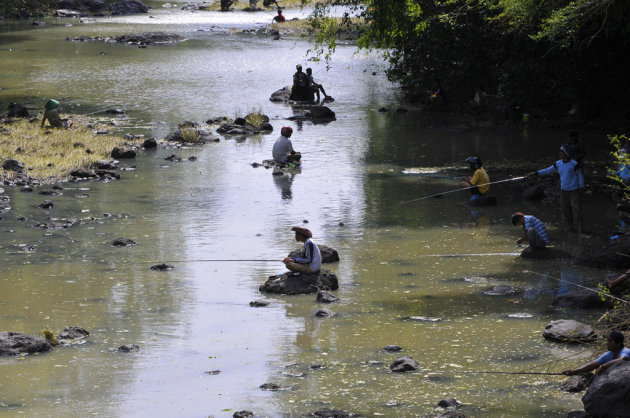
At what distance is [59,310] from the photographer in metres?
12.9

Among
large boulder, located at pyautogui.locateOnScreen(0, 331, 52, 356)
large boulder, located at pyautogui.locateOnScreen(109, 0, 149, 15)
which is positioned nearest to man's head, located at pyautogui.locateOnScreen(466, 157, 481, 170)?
large boulder, located at pyautogui.locateOnScreen(0, 331, 52, 356)

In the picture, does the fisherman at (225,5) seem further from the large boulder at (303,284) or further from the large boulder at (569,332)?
the large boulder at (569,332)

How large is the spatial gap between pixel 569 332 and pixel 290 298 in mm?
4357

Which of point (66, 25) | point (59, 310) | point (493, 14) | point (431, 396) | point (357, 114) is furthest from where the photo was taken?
point (66, 25)

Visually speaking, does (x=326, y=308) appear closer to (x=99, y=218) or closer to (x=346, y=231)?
(x=346, y=231)

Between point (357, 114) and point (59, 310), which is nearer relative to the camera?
point (59, 310)

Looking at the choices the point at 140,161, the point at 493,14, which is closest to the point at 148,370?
the point at 140,161

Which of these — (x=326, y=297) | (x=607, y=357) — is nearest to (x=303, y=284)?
(x=326, y=297)

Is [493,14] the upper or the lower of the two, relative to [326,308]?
upper

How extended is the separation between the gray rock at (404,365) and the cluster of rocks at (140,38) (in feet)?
162

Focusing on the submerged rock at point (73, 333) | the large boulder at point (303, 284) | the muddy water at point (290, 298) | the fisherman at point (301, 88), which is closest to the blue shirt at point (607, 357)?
the muddy water at point (290, 298)

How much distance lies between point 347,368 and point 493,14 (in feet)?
65.6

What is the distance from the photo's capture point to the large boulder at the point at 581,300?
12453 mm

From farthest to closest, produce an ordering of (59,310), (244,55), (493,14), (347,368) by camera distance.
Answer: (244,55), (493,14), (59,310), (347,368)
